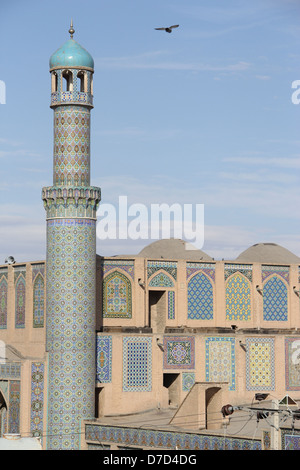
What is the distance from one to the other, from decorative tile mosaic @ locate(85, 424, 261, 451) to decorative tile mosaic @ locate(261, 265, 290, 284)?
7.77m

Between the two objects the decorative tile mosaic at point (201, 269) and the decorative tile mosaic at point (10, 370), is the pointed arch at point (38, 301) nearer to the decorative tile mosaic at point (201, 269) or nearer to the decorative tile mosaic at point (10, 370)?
the decorative tile mosaic at point (10, 370)

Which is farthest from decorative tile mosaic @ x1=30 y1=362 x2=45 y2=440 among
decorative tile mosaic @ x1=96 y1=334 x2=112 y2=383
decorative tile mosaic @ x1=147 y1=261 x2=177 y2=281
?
decorative tile mosaic @ x1=147 y1=261 x2=177 y2=281

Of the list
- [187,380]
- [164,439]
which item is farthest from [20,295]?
[164,439]

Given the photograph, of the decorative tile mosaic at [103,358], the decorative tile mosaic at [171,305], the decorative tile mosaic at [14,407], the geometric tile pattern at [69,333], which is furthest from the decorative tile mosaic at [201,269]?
the decorative tile mosaic at [14,407]

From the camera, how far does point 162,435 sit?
27.0 meters

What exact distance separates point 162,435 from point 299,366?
6.96m

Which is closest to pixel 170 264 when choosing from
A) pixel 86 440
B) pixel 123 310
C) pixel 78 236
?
pixel 123 310

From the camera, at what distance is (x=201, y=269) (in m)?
32.5

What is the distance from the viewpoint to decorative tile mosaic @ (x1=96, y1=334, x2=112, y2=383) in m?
29.7

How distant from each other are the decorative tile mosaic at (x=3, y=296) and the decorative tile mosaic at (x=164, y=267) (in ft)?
14.9

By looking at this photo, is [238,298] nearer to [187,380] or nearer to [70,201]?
[187,380]

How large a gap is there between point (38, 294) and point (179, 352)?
4.27 meters

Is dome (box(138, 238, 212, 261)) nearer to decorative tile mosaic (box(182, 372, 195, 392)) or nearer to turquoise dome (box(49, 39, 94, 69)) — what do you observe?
decorative tile mosaic (box(182, 372, 195, 392))
